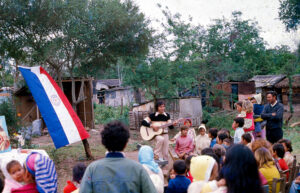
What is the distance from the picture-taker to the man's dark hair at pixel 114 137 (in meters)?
2.33

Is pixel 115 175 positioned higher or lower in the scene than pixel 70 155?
higher

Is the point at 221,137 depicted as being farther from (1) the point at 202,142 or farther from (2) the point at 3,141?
(2) the point at 3,141

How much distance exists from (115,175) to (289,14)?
21162 mm

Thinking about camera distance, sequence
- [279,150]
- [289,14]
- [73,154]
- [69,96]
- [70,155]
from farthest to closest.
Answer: [289,14]
[69,96]
[73,154]
[70,155]
[279,150]

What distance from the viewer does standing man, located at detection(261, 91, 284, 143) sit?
6004 millimetres

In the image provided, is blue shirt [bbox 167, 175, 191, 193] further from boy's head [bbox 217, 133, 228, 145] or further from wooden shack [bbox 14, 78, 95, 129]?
wooden shack [bbox 14, 78, 95, 129]

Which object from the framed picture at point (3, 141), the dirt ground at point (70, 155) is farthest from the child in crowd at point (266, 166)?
the framed picture at point (3, 141)

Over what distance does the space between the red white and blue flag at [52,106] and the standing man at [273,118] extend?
172 inches

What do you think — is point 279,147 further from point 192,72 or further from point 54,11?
point 192,72

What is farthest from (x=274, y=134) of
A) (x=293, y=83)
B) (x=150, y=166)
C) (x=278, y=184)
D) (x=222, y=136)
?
(x=293, y=83)

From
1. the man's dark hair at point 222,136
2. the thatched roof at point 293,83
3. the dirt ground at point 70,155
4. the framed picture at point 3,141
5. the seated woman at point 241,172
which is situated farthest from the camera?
the thatched roof at point 293,83

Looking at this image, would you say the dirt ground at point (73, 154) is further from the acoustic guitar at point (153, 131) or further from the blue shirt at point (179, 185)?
the blue shirt at point (179, 185)

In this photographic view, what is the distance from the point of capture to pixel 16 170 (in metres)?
2.55

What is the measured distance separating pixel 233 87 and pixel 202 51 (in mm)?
8983
